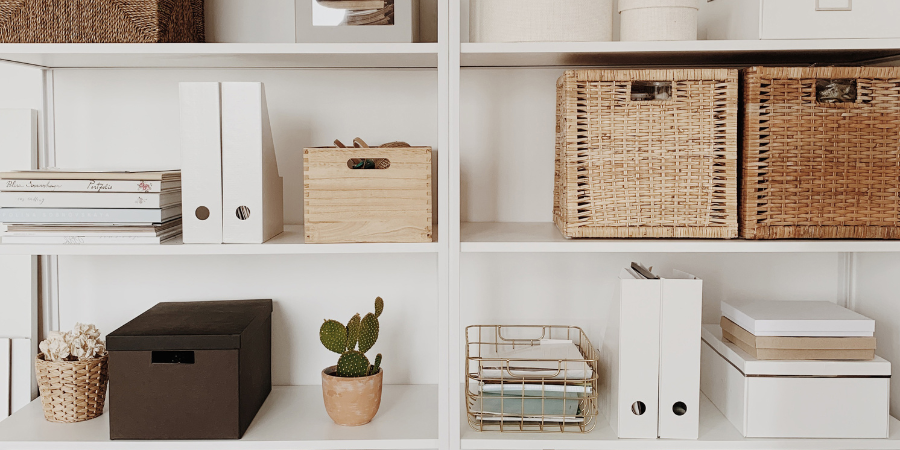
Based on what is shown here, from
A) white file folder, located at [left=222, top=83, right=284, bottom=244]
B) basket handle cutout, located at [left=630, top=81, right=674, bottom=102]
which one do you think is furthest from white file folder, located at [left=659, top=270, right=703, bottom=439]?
white file folder, located at [left=222, top=83, right=284, bottom=244]

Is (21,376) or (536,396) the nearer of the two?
(536,396)

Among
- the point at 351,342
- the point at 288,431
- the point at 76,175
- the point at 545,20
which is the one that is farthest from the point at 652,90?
the point at 76,175

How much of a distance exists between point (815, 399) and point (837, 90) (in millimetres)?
522

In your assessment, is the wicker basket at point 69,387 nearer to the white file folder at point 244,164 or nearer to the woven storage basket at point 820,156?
the white file folder at point 244,164

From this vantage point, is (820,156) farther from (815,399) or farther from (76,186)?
(76,186)

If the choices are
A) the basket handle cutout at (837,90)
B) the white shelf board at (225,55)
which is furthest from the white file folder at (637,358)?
the white shelf board at (225,55)

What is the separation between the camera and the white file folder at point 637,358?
1.11 m

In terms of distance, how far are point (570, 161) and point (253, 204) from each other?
21.0 inches

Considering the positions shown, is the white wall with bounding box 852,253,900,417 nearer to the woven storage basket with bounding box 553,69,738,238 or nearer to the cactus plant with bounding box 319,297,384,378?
the woven storage basket with bounding box 553,69,738,238

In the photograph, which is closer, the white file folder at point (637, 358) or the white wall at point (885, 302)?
the white file folder at point (637, 358)

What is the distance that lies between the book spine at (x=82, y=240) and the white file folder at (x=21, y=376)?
14.7 inches

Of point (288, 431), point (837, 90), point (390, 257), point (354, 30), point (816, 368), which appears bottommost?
point (288, 431)

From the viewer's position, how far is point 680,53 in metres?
1.14

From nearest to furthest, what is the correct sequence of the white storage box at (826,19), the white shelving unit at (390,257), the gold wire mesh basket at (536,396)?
the white storage box at (826,19)
the gold wire mesh basket at (536,396)
the white shelving unit at (390,257)
